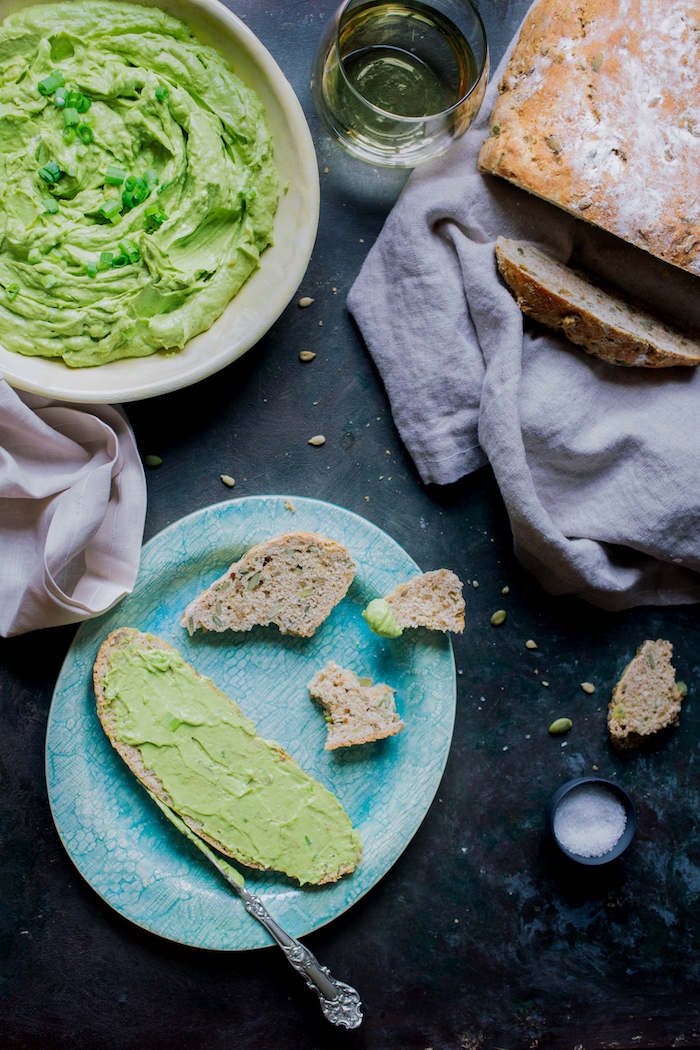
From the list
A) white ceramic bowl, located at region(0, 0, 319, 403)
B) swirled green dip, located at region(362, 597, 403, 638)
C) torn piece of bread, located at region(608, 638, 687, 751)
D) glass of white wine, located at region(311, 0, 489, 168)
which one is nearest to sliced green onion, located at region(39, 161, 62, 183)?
white ceramic bowl, located at region(0, 0, 319, 403)

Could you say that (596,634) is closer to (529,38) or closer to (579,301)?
(579,301)

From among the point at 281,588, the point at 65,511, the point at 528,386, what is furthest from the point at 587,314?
the point at 65,511

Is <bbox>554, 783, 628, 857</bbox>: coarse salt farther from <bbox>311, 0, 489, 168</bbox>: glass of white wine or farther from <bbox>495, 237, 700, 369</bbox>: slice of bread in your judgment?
<bbox>311, 0, 489, 168</bbox>: glass of white wine

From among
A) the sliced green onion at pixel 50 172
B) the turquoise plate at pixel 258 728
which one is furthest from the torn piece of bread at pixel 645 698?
the sliced green onion at pixel 50 172

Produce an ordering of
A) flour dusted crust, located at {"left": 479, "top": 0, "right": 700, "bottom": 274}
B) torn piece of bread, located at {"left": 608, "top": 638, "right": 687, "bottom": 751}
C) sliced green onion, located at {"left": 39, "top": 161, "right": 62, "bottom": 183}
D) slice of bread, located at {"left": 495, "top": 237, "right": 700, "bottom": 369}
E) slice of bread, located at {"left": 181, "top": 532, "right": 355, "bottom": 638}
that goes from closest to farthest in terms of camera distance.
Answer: sliced green onion, located at {"left": 39, "top": 161, "right": 62, "bottom": 183}, flour dusted crust, located at {"left": 479, "top": 0, "right": 700, "bottom": 274}, slice of bread, located at {"left": 495, "top": 237, "right": 700, "bottom": 369}, slice of bread, located at {"left": 181, "top": 532, "right": 355, "bottom": 638}, torn piece of bread, located at {"left": 608, "top": 638, "right": 687, "bottom": 751}

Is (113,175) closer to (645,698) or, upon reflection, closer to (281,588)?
(281,588)
